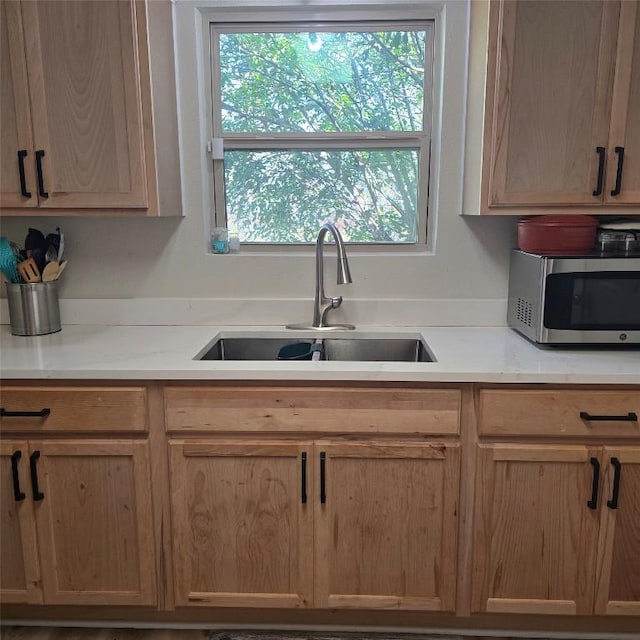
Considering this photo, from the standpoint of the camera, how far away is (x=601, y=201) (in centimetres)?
179

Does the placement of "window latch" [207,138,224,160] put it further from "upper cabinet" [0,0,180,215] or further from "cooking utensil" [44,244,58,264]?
"cooking utensil" [44,244,58,264]

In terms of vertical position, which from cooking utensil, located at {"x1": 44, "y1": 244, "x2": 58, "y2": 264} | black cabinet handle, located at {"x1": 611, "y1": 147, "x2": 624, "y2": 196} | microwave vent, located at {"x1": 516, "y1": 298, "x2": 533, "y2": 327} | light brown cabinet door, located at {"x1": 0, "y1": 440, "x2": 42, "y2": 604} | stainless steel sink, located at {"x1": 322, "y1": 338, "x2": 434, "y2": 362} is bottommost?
light brown cabinet door, located at {"x1": 0, "y1": 440, "x2": 42, "y2": 604}

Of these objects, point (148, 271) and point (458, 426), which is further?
point (148, 271)

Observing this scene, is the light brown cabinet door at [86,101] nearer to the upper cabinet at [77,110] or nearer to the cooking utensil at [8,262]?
the upper cabinet at [77,110]

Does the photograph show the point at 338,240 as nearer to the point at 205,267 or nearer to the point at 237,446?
the point at 205,267

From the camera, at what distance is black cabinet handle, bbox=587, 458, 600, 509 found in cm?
160

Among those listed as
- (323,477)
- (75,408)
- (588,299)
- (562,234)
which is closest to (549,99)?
(562,234)

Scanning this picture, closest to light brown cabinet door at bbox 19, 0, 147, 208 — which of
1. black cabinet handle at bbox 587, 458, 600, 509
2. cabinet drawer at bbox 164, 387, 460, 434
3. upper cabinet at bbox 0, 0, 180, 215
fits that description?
upper cabinet at bbox 0, 0, 180, 215

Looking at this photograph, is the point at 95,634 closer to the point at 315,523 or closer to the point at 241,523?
the point at 241,523

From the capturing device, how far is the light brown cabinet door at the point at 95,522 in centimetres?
167

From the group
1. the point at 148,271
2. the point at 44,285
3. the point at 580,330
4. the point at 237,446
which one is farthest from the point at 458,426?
the point at 44,285

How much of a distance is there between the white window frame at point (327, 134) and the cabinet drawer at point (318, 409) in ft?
2.55

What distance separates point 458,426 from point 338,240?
74 cm

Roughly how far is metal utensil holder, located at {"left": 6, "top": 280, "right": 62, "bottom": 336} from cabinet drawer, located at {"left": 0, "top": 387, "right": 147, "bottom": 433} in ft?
1.35
